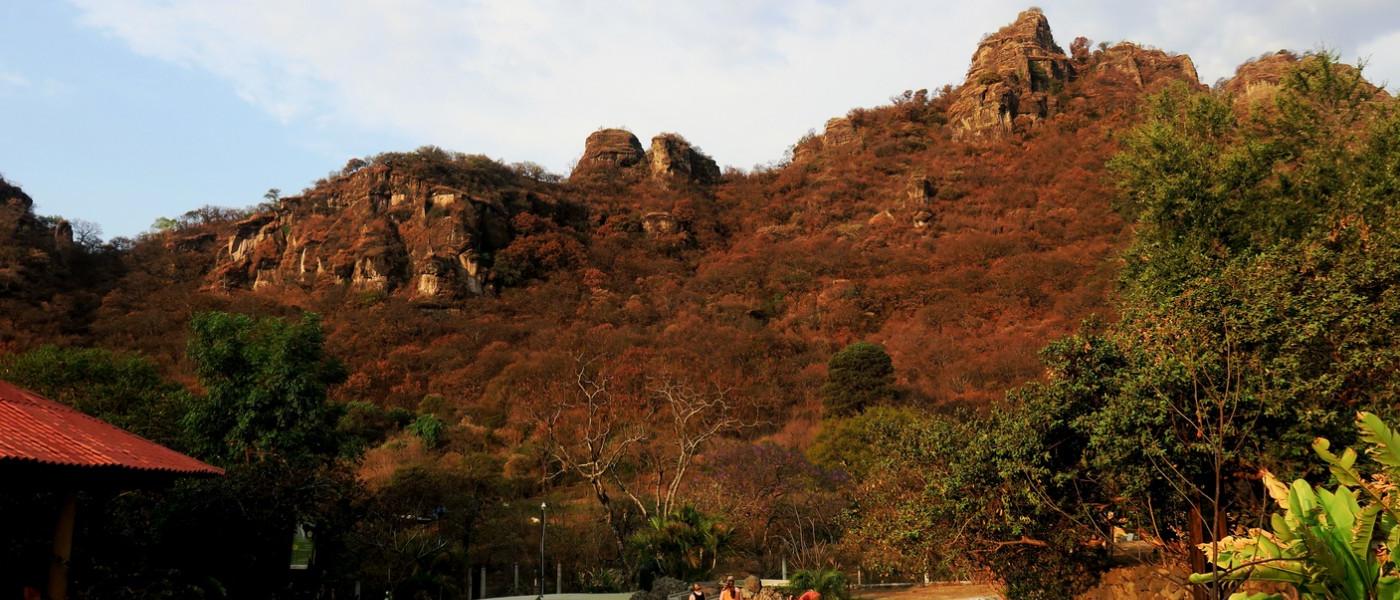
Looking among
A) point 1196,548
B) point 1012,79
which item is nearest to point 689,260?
point 1012,79

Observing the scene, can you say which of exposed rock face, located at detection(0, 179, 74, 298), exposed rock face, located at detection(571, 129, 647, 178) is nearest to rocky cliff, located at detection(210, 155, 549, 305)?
exposed rock face, located at detection(0, 179, 74, 298)

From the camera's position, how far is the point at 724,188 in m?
86.6

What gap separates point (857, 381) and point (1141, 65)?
6969cm

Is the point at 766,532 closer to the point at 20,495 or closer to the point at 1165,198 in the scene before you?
the point at 1165,198

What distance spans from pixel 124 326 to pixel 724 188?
51.8 metres

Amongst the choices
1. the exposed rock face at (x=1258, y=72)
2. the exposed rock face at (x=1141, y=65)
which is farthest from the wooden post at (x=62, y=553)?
the exposed rock face at (x=1141, y=65)

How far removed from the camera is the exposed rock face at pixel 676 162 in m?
86.3

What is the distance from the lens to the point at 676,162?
8706 cm

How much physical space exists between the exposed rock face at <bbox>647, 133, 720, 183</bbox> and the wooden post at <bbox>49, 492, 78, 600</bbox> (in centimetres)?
7713

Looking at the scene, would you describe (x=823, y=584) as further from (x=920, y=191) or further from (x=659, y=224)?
(x=659, y=224)

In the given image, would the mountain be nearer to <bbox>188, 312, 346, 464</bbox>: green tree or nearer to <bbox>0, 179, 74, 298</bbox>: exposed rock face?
<bbox>0, 179, 74, 298</bbox>: exposed rock face

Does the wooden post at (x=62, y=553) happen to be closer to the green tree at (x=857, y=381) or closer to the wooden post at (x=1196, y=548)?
the wooden post at (x=1196, y=548)

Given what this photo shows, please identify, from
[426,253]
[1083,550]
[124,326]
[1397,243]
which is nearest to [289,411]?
[1083,550]

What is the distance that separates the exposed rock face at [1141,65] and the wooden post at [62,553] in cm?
8910
